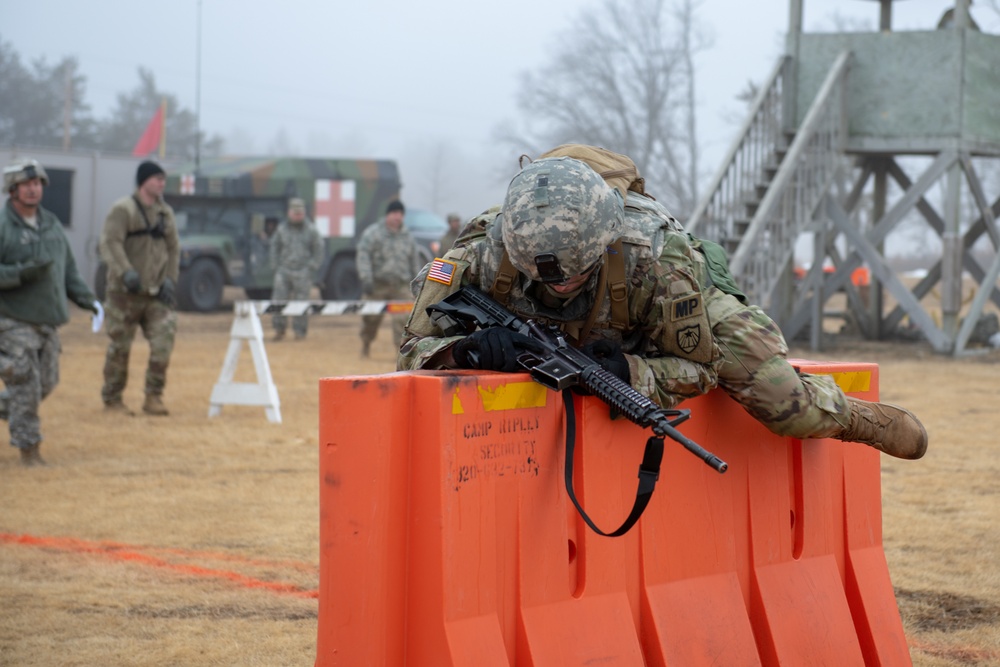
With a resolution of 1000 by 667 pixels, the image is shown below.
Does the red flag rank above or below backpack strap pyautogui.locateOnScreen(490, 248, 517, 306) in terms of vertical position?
A: above

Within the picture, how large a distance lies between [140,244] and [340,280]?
1374cm

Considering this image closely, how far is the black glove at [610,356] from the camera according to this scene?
335 cm

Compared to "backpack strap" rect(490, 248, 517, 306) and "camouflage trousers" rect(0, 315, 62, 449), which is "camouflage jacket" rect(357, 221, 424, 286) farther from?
"backpack strap" rect(490, 248, 517, 306)

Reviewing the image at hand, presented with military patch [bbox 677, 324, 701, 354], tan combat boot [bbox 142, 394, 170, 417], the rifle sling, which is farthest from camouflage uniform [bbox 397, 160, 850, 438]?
tan combat boot [bbox 142, 394, 170, 417]

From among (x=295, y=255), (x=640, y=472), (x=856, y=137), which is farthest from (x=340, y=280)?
(x=640, y=472)

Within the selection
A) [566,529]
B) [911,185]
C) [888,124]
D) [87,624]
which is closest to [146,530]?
[87,624]

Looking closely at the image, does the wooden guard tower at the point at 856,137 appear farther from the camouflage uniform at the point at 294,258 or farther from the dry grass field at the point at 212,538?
the camouflage uniform at the point at 294,258

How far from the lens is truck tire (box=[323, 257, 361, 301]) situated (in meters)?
23.5

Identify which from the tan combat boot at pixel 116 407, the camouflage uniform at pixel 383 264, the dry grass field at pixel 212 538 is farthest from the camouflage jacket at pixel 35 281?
the camouflage uniform at pixel 383 264

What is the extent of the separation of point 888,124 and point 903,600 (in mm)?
11564

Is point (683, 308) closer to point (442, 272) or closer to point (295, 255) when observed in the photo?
point (442, 272)

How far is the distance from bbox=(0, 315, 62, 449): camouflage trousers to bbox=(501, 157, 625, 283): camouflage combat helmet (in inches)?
196

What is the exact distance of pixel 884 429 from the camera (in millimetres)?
3953

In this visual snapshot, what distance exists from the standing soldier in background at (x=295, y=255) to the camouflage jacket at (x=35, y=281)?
10002 millimetres
